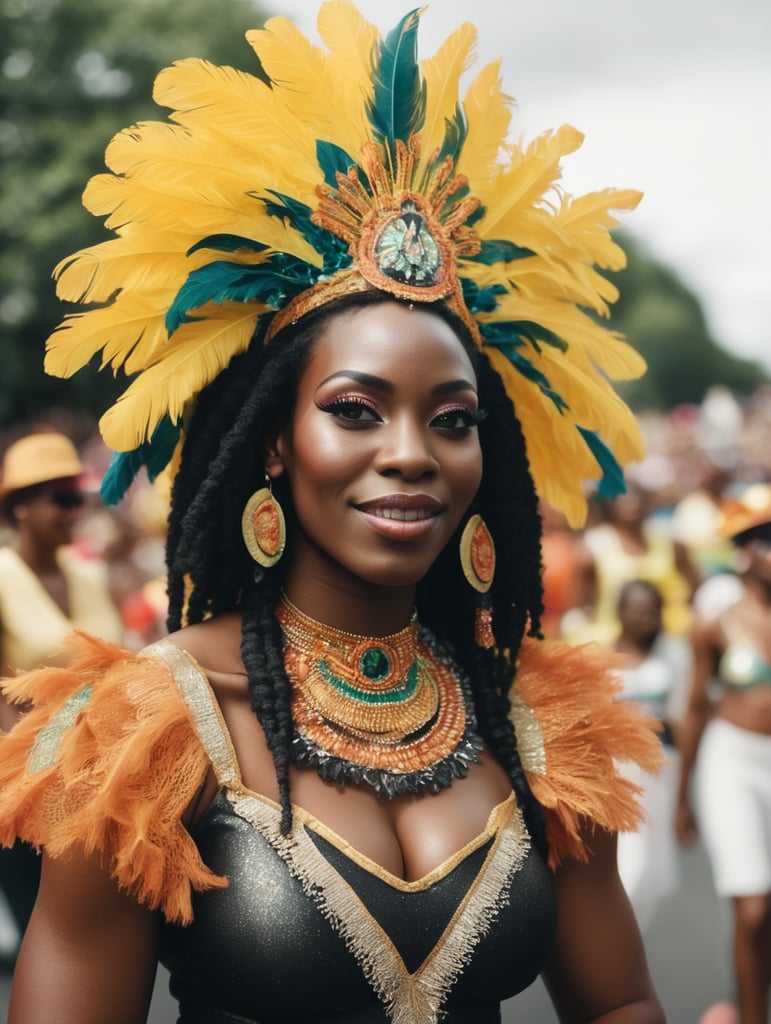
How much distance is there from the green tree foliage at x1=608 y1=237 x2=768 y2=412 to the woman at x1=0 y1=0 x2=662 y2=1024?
8382cm

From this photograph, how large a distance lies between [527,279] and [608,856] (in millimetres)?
1169

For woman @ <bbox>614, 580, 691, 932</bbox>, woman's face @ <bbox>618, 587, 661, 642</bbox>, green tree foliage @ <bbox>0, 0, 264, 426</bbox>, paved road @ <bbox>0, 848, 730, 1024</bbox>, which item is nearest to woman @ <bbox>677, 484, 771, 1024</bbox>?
woman @ <bbox>614, 580, 691, 932</bbox>

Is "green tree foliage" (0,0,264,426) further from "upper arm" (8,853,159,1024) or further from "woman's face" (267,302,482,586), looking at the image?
"upper arm" (8,853,159,1024)

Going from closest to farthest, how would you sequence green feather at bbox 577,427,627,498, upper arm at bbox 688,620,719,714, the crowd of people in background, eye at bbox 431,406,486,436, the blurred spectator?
1. eye at bbox 431,406,486,436
2. green feather at bbox 577,427,627,498
3. the crowd of people in background
4. upper arm at bbox 688,620,719,714
5. the blurred spectator

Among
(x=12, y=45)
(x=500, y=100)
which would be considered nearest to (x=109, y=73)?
(x=12, y=45)

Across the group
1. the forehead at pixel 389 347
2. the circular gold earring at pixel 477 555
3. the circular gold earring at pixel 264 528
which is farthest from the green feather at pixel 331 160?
the circular gold earring at pixel 477 555

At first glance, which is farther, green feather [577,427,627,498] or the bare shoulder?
green feather [577,427,627,498]

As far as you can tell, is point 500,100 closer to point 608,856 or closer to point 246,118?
point 246,118

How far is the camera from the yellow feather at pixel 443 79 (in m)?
2.56

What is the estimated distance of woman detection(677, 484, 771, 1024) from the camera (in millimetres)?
5246

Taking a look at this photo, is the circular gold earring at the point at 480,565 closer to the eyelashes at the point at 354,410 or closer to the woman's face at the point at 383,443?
the woman's face at the point at 383,443

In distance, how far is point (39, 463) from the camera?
18.4 ft

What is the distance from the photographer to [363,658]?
2463 millimetres

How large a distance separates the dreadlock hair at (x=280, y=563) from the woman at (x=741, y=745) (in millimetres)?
3051
